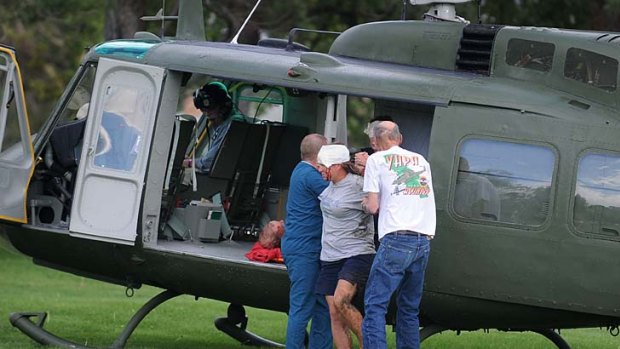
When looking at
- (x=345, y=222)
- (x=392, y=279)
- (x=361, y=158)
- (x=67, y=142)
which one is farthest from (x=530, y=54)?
(x=67, y=142)

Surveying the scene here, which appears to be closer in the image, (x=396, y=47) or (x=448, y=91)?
(x=448, y=91)

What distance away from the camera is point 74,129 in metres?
10.5

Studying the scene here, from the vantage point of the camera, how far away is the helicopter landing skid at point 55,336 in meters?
10.2

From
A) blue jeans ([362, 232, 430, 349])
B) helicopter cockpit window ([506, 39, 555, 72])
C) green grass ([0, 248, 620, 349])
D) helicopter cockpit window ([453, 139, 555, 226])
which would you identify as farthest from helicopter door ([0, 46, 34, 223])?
helicopter cockpit window ([506, 39, 555, 72])

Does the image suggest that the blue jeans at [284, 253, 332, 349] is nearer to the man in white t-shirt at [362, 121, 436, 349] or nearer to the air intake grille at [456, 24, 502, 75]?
the man in white t-shirt at [362, 121, 436, 349]

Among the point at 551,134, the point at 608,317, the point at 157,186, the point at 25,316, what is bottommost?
the point at 25,316

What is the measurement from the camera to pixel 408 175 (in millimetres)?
8727

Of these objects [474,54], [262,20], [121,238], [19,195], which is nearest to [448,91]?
[474,54]

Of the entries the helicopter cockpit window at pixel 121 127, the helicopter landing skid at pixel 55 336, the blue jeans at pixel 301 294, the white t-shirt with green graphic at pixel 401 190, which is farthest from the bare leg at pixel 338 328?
the helicopter cockpit window at pixel 121 127

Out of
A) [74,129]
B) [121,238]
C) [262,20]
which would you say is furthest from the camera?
[262,20]

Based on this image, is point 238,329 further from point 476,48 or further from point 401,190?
point 476,48

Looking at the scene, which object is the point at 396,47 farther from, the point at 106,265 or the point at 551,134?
the point at 106,265

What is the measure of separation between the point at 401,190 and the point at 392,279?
623 millimetres

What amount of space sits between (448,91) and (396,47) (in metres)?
1.08
